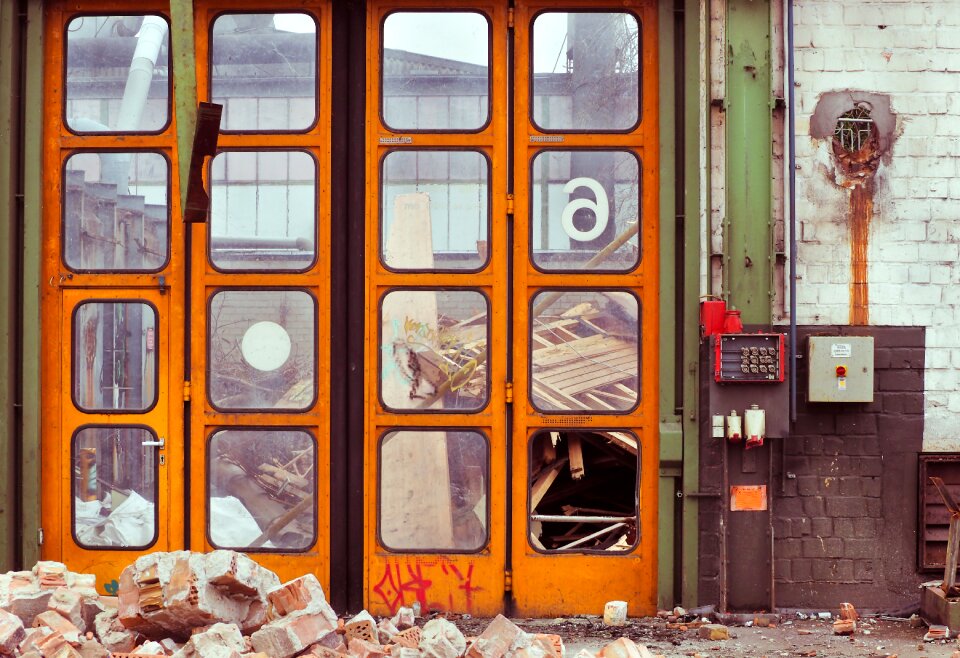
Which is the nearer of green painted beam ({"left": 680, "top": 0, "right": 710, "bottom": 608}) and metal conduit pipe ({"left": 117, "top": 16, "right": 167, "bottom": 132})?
green painted beam ({"left": 680, "top": 0, "right": 710, "bottom": 608})

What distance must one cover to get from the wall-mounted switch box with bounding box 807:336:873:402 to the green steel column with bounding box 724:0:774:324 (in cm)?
39

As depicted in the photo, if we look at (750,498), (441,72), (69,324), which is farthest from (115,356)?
(750,498)

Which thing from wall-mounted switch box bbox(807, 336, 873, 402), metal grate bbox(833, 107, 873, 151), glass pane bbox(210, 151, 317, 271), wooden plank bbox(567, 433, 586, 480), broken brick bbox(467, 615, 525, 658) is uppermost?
metal grate bbox(833, 107, 873, 151)

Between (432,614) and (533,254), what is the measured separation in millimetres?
2084

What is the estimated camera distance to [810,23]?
5977 millimetres

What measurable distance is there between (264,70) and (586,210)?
6.49 ft

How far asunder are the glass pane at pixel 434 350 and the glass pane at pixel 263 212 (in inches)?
24.2

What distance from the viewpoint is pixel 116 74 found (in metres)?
6.21

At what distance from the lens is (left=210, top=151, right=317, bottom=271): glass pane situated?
616 cm

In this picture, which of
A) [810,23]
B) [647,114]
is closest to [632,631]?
[647,114]

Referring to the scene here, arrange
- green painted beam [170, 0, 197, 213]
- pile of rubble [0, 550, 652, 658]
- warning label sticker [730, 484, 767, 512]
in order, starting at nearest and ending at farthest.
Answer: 1. pile of rubble [0, 550, 652, 658]
2. green painted beam [170, 0, 197, 213]
3. warning label sticker [730, 484, 767, 512]

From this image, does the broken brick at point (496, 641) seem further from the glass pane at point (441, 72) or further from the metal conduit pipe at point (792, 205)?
the glass pane at point (441, 72)

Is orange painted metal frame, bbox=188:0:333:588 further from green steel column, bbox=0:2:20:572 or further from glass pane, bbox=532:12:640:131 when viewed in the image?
glass pane, bbox=532:12:640:131

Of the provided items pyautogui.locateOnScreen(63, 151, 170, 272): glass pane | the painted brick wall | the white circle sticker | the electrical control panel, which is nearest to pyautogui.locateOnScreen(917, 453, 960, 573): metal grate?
the painted brick wall
